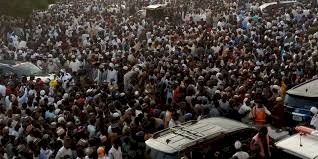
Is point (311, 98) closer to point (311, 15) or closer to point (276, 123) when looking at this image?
point (276, 123)

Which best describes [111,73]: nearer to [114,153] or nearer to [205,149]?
[114,153]

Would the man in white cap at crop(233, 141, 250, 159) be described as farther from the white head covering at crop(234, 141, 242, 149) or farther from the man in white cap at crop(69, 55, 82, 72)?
the man in white cap at crop(69, 55, 82, 72)

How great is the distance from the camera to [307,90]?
38.2 ft

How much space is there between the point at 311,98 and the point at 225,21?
38.4 feet

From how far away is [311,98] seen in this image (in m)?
11.4

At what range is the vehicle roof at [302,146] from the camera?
8.54 meters

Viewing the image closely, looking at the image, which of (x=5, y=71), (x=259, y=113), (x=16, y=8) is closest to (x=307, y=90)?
(x=259, y=113)

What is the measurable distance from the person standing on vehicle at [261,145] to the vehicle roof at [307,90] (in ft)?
8.44

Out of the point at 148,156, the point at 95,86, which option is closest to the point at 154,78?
the point at 95,86

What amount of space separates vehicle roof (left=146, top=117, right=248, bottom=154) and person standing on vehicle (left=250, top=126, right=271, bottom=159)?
619 mm

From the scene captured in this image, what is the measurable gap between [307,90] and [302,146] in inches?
121

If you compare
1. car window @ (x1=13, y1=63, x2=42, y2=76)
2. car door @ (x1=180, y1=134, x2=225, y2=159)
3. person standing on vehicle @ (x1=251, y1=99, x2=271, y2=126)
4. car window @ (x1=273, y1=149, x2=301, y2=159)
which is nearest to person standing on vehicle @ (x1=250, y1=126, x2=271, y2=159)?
car window @ (x1=273, y1=149, x2=301, y2=159)

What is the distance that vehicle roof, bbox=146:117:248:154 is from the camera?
920cm

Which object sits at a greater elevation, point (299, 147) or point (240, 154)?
point (299, 147)
